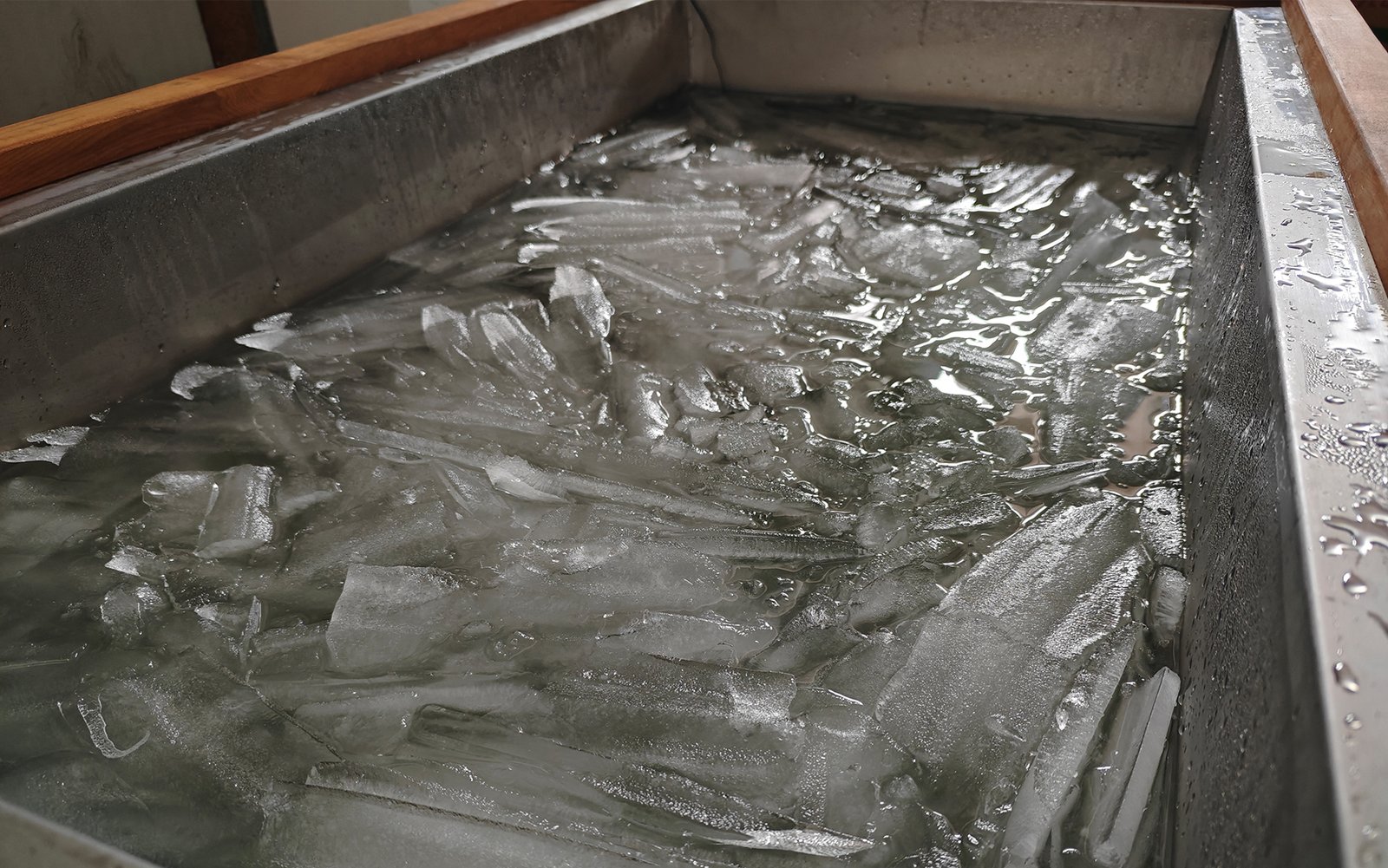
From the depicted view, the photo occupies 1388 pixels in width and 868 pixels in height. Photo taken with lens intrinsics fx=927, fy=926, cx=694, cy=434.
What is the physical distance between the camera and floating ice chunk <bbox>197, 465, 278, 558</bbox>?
1.12 meters

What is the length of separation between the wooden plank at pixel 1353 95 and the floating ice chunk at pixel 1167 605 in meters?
0.36

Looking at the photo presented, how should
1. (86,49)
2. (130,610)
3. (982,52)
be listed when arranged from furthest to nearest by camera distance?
(86,49)
(982,52)
(130,610)

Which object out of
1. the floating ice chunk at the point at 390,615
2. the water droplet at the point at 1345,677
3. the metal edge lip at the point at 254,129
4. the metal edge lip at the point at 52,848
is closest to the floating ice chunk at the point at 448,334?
the metal edge lip at the point at 254,129

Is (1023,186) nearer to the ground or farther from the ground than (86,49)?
nearer to the ground

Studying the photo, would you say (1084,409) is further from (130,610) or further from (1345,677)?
(130,610)

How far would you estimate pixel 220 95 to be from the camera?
1606 mm

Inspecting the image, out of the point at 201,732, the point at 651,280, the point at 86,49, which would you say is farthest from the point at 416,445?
the point at 86,49

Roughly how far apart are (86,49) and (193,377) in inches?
78.3

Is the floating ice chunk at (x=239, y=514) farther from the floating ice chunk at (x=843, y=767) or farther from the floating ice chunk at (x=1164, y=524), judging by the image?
the floating ice chunk at (x=1164, y=524)

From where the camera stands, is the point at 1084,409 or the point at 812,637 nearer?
the point at 812,637

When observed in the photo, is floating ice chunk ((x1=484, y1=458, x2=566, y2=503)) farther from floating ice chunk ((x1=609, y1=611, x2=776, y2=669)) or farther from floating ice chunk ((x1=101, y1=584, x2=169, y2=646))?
floating ice chunk ((x1=101, y1=584, x2=169, y2=646))

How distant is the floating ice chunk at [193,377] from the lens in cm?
144

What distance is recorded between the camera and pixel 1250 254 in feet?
3.43

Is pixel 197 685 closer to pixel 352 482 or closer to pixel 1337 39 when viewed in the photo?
pixel 352 482
